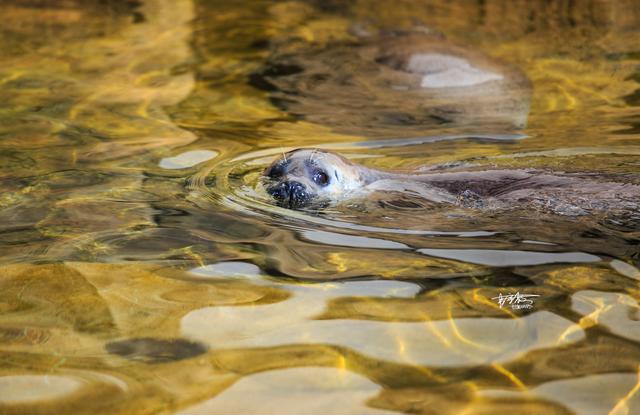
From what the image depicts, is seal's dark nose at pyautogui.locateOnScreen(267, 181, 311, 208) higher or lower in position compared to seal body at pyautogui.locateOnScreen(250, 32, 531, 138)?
lower

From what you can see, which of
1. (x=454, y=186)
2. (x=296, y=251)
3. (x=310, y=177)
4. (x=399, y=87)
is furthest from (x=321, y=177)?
(x=399, y=87)

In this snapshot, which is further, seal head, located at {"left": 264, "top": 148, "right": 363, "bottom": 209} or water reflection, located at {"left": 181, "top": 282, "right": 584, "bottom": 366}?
seal head, located at {"left": 264, "top": 148, "right": 363, "bottom": 209}

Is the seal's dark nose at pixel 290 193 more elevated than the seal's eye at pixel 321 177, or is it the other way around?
the seal's eye at pixel 321 177

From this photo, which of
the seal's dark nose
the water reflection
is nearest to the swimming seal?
the seal's dark nose

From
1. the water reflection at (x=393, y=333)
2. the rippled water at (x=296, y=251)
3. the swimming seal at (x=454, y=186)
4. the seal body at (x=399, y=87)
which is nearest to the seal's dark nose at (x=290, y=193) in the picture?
the swimming seal at (x=454, y=186)

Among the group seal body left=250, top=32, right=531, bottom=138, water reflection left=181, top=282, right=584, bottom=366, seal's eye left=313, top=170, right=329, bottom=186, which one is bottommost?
water reflection left=181, top=282, right=584, bottom=366

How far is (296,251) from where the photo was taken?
3664mm

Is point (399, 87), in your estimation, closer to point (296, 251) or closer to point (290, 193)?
point (290, 193)

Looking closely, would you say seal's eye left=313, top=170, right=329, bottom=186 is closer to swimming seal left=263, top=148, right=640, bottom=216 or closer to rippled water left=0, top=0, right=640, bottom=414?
swimming seal left=263, top=148, right=640, bottom=216

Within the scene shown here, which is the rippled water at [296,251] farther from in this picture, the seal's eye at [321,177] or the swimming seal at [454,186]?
the seal's eye at [321,177]

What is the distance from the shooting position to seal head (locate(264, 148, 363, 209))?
14.7 feet

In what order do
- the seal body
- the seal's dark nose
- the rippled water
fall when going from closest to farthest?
1. the rippled water
2. the seal's dark nose
3. the seal body

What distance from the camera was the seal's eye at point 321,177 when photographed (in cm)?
465

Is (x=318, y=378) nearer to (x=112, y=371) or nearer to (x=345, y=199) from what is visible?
(x=112, y=371)
